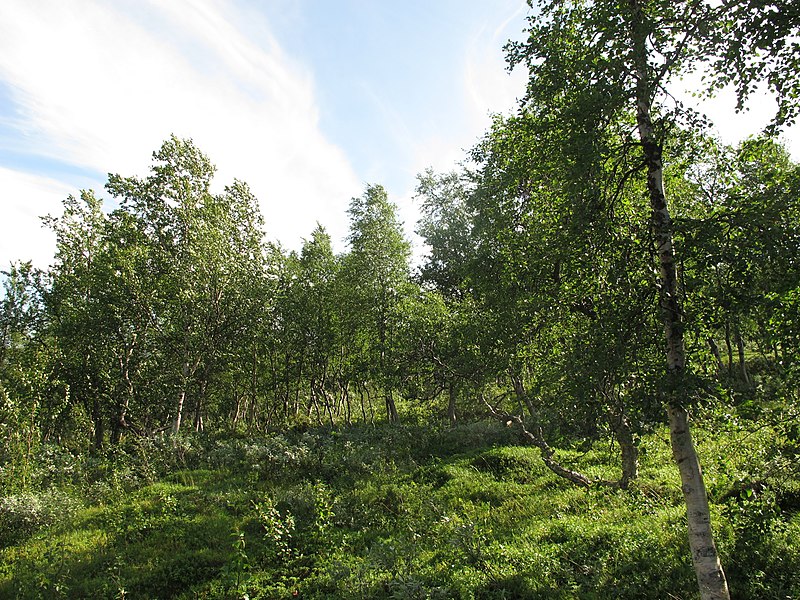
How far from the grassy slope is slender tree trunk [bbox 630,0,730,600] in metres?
0.56

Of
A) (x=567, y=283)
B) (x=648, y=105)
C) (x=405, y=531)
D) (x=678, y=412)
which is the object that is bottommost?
(x=405, y=531)

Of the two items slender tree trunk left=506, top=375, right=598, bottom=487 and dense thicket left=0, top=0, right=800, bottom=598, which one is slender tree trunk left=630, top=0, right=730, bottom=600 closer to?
dense thicket left=0, top=0, right=800, bottom=598

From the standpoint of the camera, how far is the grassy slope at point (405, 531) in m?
7.85

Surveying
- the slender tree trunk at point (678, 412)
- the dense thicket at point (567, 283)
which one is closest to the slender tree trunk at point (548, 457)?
the dense thicket at point (567, 283)

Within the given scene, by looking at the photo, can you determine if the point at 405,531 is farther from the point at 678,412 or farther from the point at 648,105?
the point at 648,105

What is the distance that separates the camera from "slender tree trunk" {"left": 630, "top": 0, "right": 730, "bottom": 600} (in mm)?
6148

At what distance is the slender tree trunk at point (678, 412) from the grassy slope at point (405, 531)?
0.56 metres

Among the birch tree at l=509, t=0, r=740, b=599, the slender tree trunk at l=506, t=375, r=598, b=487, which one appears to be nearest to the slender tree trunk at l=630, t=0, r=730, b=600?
the birch tree at l=509, t=0, r=740, b=599

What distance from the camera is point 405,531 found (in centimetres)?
1174

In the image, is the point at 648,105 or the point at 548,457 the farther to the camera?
the point at 548,457

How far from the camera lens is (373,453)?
18094 millimetres

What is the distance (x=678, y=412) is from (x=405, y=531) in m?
8.02

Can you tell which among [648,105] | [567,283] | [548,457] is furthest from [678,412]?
[548,457]

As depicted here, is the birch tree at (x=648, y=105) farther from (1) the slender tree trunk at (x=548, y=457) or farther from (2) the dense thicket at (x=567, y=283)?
(1) the slender tree trunk at (x=548, y=457)
